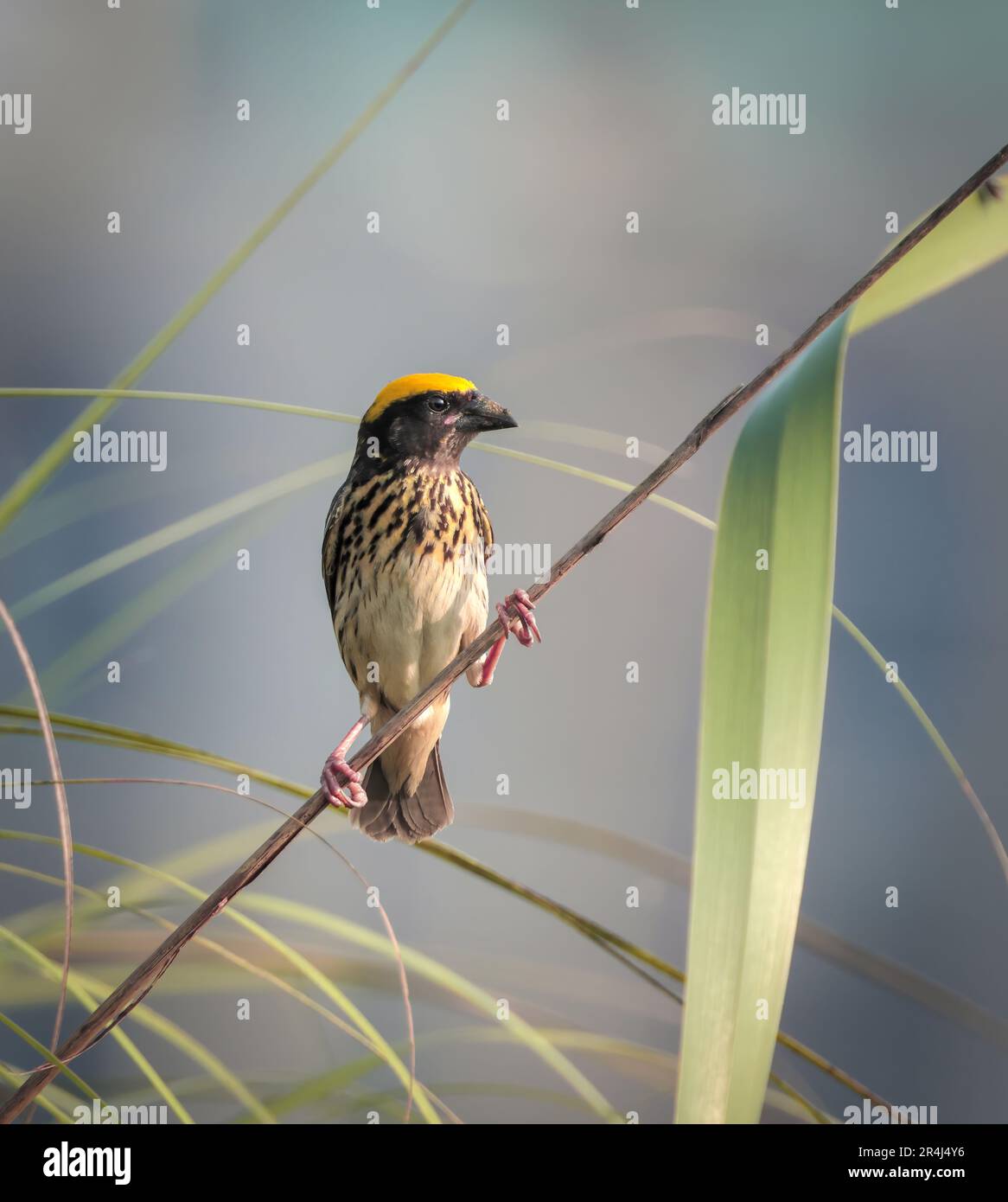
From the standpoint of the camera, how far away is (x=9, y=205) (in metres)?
2.15

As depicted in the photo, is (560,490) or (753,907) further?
(560,490)

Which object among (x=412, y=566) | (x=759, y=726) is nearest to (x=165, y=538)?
(x=412, y=566)

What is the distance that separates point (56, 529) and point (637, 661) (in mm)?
1278

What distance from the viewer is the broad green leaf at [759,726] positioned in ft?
3.02

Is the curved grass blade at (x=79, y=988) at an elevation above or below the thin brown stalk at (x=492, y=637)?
below

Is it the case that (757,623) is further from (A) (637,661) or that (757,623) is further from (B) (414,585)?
(A) (637,661)

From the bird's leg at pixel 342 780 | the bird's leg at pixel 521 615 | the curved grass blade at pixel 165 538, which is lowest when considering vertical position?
the bird's leg at pixel 342 780

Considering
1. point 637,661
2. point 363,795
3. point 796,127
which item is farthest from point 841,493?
point 363,795

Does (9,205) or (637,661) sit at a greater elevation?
(9,205)

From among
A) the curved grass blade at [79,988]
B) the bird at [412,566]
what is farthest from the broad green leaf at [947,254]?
the curved grass blade at [79,988]

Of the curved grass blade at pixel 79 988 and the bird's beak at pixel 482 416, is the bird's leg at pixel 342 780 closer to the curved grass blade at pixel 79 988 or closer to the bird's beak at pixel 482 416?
the curved grass blade at pixel 79 988
